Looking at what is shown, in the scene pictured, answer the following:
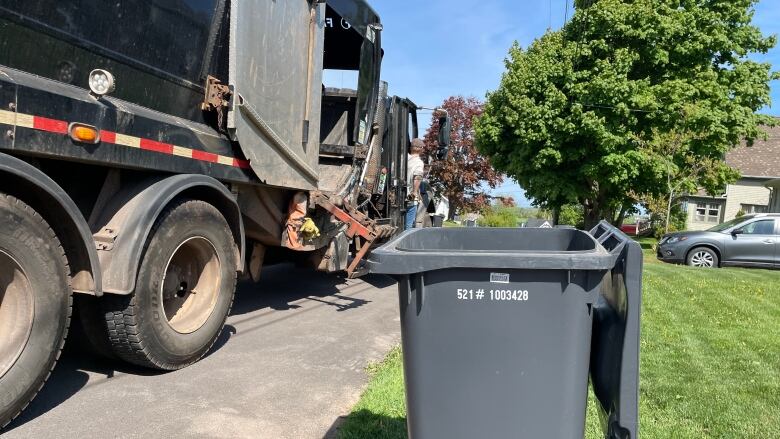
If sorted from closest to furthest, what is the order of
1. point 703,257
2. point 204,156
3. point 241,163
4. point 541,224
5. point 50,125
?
point 50,125 → point 204,156 → point 241,163 → point 541,224 → point 703,257

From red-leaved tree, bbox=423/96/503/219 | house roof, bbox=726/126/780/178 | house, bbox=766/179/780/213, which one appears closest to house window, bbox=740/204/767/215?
house roof, bbox=726/126/780/178

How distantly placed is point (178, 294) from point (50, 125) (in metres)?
1.70

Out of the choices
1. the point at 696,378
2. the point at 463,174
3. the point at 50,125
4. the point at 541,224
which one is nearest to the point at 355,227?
the point at 696,378

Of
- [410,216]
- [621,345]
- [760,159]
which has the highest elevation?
[760,159]

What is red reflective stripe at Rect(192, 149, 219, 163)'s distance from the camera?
4035mm

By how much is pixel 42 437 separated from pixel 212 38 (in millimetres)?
2744

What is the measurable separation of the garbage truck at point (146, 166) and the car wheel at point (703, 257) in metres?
11.0

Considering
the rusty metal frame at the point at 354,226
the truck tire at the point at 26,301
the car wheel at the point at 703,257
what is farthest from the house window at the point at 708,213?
the truck tire at the point at 26,301

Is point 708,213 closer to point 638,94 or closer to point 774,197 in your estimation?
point 774,197

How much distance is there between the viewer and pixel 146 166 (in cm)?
360

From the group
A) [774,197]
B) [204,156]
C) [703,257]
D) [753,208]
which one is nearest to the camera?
[204,156]

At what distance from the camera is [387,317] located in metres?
6.21

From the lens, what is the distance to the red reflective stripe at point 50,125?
2848mm

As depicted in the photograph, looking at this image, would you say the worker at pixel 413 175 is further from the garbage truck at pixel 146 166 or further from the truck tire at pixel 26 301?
the truck tire at pixel 26 301
